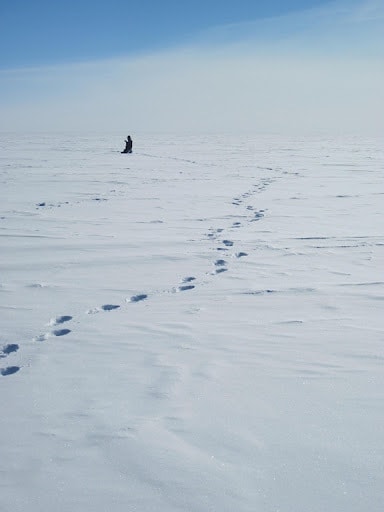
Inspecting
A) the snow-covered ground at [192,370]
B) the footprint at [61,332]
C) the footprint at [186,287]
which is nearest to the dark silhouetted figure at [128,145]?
the snow-covered ground at [192,370]

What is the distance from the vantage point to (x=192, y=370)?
2.90 meters

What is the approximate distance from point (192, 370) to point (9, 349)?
1182 millimetres

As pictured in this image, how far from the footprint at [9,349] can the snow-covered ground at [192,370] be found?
0.05 feet

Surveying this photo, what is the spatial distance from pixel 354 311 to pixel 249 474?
6.87 feet

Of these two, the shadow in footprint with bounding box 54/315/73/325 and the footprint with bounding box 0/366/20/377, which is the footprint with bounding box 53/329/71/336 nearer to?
the shadow in footprint with bounding box 54/315/73/325

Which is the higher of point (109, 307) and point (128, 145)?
point (128, 145)

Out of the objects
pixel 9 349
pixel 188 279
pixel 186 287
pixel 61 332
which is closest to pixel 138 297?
pixel 186 287

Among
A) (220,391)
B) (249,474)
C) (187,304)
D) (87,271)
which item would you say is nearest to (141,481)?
(249,474)

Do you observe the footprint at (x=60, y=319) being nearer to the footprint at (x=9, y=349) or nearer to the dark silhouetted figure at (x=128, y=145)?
the footprint at (x=9, y=349)

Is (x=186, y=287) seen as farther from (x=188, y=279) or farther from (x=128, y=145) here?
(x=128, y=145)

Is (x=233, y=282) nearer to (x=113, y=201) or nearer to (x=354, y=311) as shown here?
(x=354, y=311)

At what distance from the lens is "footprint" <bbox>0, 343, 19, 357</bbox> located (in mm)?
3152

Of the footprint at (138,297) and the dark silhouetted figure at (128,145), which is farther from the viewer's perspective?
the dark silhouetted figure at (128,145)

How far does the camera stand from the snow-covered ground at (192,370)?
1971mm
